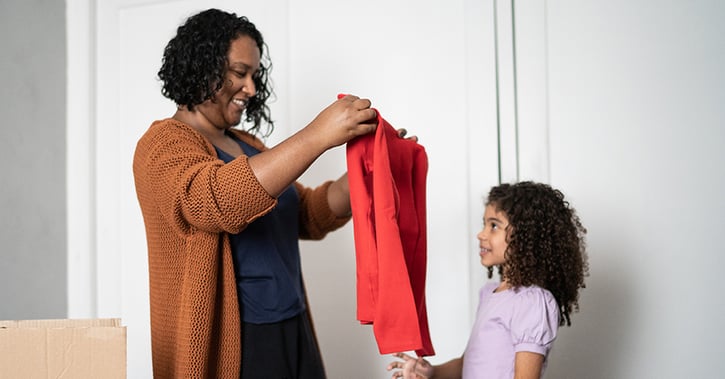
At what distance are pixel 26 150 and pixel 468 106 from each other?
1.49 m

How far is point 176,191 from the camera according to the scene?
1.08 metres

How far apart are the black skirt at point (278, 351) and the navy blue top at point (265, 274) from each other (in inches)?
0.7

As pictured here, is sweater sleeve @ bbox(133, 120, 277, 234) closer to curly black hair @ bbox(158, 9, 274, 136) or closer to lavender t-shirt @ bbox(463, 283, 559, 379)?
curly black hair @ bbox(158, 9, 274, 136)

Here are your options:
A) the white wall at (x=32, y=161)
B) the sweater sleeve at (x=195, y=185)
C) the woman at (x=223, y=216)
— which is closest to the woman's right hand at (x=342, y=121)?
the woman at (x=223, y=216)

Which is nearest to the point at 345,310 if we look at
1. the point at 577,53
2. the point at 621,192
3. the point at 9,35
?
the point at 621,192

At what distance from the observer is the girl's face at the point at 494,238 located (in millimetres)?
1368

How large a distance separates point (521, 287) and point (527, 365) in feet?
0.55

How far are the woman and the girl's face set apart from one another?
0.33 meters

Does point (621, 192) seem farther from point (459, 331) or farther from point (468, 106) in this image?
point (459, 331)

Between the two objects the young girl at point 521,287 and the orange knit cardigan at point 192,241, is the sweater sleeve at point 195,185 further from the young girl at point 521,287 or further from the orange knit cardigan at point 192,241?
the young girl at point 521,287

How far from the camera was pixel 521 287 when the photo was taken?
132 centimetres

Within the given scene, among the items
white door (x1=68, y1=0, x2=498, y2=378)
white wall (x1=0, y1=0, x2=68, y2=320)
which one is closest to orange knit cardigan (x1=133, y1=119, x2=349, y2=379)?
white door (x1=68, y1=0, x2=498, y2=378)

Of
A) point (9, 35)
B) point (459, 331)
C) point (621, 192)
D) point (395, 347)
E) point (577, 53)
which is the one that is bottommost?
point (459, 331)

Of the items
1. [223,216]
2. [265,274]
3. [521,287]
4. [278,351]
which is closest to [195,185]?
[223,216]
